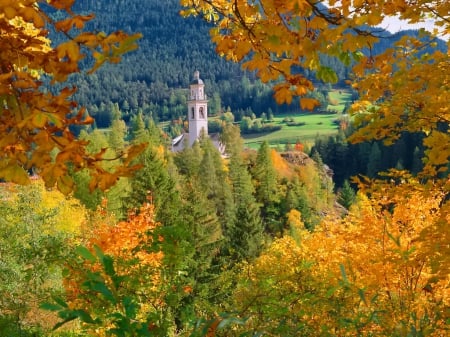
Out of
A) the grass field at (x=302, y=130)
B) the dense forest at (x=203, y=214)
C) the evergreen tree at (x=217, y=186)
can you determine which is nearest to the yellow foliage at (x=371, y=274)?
the dense forest at (x=203, y=214)

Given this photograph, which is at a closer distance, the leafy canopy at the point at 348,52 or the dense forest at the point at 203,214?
the dense forest at the point at 203,214

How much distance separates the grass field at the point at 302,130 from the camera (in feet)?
373

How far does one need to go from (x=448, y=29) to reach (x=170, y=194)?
25623mm

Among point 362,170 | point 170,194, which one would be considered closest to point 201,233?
point 170,194

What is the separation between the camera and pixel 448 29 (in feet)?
15.1

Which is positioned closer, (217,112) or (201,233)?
(201,233)

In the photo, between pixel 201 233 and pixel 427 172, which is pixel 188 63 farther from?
pixel 427 172

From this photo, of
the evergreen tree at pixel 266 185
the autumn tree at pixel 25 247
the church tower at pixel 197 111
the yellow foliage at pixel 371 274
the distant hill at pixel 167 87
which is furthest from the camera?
the distant hill at pixel 167 87

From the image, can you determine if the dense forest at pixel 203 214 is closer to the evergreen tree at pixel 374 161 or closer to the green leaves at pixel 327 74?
the green leaves at pixel 327 74

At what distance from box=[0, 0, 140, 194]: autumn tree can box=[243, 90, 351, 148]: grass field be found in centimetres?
10311

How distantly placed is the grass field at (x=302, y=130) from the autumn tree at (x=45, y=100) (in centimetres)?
10311

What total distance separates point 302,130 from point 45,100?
123149mm

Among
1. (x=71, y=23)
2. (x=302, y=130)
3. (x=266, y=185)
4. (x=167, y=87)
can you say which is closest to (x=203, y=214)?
(x=71, y=23)

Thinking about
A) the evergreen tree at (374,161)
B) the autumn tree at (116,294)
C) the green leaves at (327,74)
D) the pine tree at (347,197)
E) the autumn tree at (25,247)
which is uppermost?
the green leaves at (327,74)
